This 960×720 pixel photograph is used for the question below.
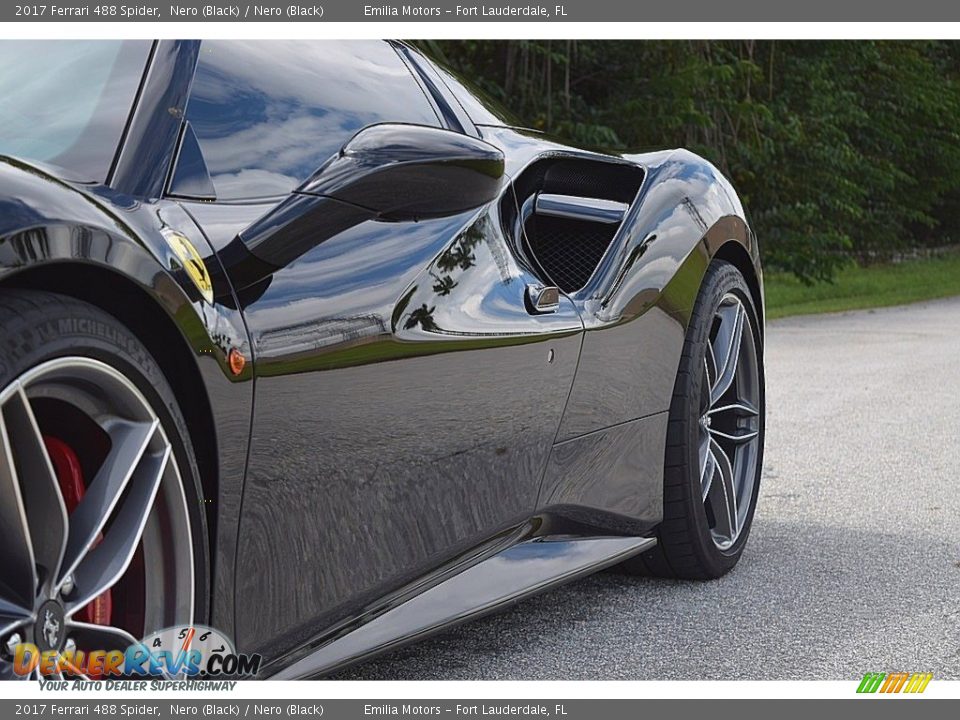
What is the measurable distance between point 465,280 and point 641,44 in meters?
15.4

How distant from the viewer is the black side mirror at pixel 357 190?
6.49ft

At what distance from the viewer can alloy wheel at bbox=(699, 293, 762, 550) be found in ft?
11.9

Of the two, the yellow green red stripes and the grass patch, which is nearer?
the yellow green red stripes

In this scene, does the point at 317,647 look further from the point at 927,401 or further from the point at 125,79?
the point at 927,401

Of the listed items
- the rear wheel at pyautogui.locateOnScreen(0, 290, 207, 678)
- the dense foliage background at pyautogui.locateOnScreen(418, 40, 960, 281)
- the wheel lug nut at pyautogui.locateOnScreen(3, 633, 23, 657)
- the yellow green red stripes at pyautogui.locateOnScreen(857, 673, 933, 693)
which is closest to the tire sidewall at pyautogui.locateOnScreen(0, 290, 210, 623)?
the rear wheel at pyautogui.locateOnScreen(0, 290, 207, 678)

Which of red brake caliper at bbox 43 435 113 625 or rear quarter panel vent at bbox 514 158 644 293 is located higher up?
rear quarter panel vent at bbox 514 158 644 293

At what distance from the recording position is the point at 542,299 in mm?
2770

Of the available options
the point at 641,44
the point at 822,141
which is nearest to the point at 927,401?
the point at 641,44

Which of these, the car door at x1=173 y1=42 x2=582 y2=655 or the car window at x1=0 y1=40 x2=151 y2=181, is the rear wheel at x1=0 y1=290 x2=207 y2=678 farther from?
the car window at x1=0 y1=40 x2=151 y2=181

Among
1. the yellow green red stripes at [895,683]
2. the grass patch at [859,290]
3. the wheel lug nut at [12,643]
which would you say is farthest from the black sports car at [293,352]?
the grass patch at [859,290]

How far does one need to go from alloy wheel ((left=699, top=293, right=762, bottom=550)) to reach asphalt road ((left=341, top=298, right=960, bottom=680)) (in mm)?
188

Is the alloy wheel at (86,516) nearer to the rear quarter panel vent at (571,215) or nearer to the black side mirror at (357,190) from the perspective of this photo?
the black side mirror at (357,190)
